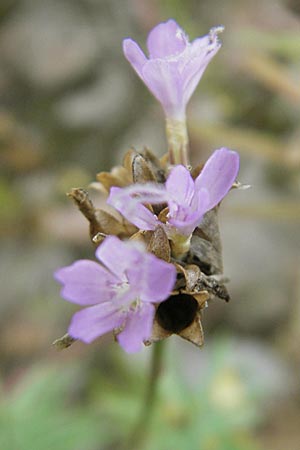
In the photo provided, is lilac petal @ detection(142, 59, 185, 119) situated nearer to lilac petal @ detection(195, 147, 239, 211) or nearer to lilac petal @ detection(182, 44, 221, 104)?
lilac petal @ detection(182, 44, 221, 104)

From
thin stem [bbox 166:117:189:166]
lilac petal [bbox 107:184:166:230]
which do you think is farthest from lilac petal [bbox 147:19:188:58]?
lilac petal [bbox 107:184:166:230]

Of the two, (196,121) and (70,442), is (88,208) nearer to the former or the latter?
(70,442)

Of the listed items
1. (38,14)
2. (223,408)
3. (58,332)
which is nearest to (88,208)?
(223,408)

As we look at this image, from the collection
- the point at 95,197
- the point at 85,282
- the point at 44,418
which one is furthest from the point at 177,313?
the point at 95,197

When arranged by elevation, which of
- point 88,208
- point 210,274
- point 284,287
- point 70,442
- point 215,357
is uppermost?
point 88,208

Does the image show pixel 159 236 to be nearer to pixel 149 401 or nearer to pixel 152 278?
pixel 152 278

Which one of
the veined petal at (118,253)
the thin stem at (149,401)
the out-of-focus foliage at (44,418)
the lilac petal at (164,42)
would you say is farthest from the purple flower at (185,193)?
the out-of-focus foliage at (44,418)

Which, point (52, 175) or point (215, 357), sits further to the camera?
point (52, 175)
